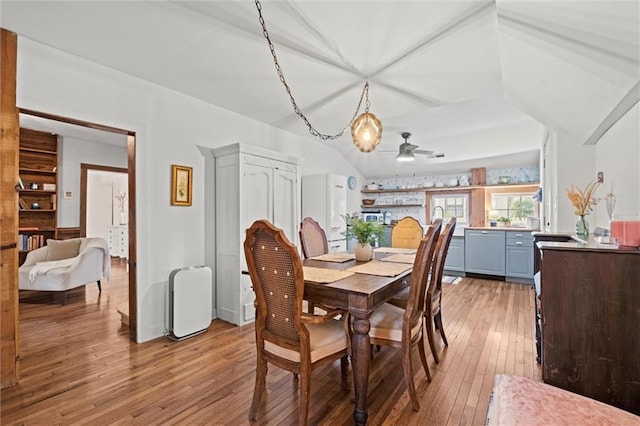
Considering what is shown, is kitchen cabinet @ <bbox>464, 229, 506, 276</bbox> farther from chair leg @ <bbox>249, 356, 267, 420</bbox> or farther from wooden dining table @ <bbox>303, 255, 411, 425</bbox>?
chair leg @ <bbox>249, 356, 267, 420</bbox>

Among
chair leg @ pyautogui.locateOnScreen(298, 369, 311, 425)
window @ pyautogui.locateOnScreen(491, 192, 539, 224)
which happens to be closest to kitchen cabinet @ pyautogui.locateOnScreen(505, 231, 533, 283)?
window @ pyautogui.locateOnScreen(491, 192, 539, 224)

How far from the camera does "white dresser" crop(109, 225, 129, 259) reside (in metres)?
7.91

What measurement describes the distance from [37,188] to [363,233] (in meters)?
5.78

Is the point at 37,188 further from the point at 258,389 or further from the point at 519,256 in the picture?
the point at 519,256

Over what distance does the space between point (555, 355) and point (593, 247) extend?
0.66 m

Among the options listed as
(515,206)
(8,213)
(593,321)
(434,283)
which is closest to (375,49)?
(434,283)

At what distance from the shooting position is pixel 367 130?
271 centimetres

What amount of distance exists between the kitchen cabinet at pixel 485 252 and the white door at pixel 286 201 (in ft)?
11.7

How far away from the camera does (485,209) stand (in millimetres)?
6078

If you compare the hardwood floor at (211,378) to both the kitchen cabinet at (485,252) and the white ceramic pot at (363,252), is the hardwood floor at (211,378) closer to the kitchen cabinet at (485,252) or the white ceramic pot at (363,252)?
the white ceramic pot at (363,252)

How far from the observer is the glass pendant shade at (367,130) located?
8.87 ft

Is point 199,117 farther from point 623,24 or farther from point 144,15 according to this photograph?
point 623,24

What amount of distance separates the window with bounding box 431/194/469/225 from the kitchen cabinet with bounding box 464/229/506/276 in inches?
29.4

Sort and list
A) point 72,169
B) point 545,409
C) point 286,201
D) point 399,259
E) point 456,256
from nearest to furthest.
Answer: point 545,409 → point 399,259 → point 286,201 → point 72,169 → point 456,256
